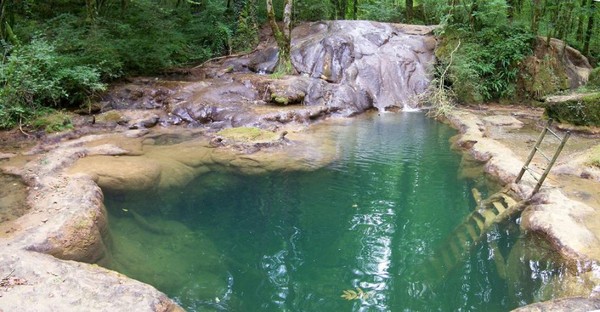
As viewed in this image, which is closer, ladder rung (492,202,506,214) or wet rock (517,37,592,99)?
ladder rung (492,202,506,214)

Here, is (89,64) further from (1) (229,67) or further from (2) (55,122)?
(1) (229,67)

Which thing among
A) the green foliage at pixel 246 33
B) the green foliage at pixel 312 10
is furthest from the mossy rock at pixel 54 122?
the green foliage at pixel 312 10

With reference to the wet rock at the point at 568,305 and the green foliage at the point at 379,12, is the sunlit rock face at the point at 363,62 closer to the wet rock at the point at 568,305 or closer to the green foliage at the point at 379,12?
the green foliage at the point at 379,12

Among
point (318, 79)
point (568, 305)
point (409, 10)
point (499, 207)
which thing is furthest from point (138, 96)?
point (409, 10)

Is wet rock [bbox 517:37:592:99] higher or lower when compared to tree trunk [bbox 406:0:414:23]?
lower

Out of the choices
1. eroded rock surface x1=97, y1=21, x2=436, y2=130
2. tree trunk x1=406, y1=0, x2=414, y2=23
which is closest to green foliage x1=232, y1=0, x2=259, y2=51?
eroded rock surface x1=97, y1=21, x2=436, y2=130

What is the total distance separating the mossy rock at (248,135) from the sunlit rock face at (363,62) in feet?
15.3

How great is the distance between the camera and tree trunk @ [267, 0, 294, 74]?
15.9 m

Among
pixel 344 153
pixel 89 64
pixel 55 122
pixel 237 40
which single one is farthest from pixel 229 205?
pixel 237 40

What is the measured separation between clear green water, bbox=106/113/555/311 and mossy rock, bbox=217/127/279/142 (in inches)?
78.1

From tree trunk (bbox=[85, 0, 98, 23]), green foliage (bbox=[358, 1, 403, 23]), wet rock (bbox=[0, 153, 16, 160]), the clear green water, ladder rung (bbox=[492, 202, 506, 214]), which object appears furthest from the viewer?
green foliage (bbox=[358, 1, 403, 23])

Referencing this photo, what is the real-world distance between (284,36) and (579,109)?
404 inches

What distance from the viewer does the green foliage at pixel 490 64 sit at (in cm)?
1733

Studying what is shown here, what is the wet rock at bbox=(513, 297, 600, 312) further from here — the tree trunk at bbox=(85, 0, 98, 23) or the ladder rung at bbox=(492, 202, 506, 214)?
the tree trunk at bbox=(85, 0, 98, 23)
